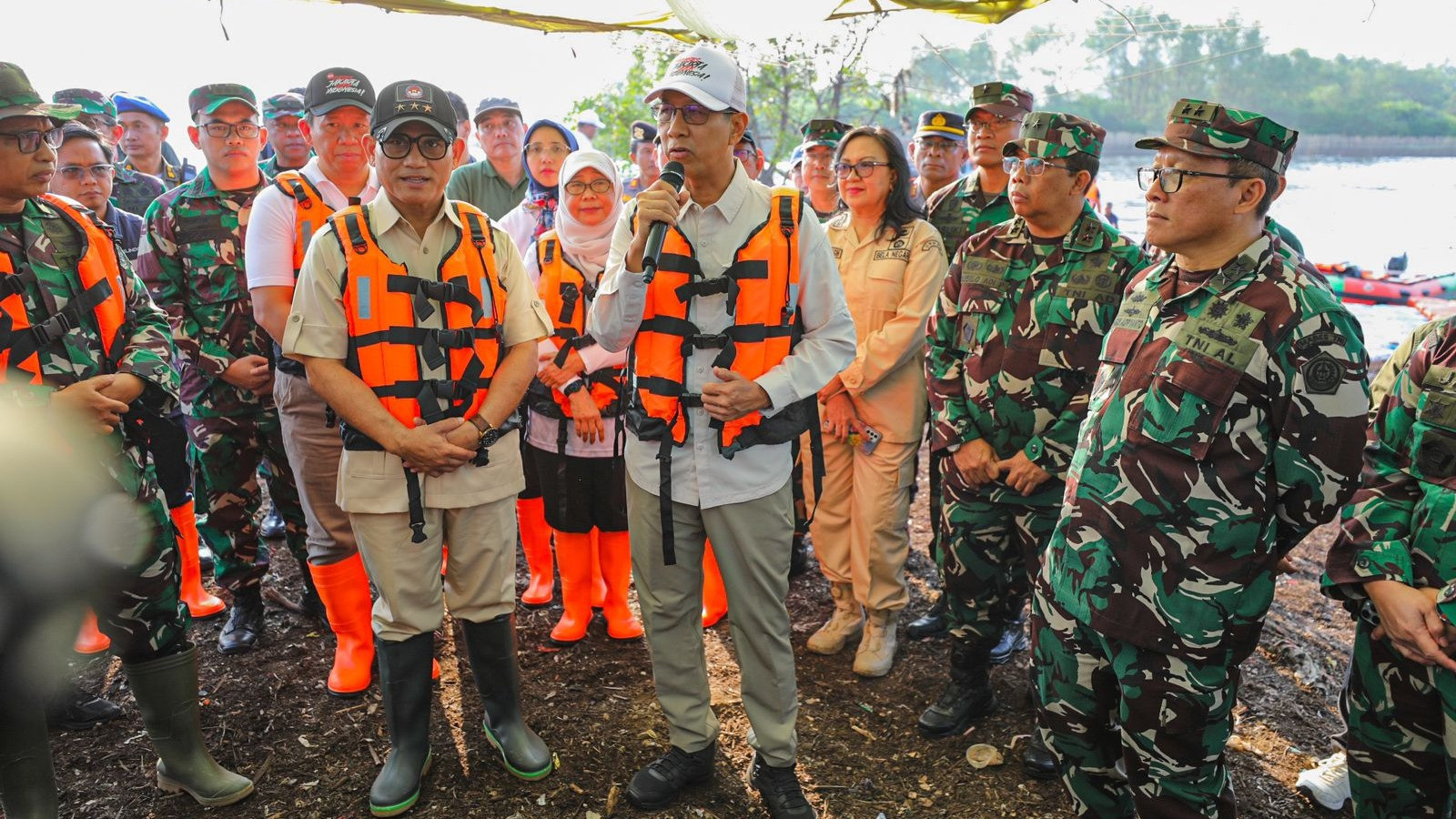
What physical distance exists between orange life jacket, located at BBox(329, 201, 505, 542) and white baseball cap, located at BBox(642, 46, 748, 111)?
3.22ft

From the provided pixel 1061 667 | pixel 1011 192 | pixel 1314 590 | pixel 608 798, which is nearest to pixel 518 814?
pixel 608 798

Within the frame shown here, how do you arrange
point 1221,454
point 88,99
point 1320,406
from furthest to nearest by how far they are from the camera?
point 88,99, point 1221,454, point 1320,406

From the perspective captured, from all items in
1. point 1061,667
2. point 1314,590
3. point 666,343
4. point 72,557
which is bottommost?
point 1314,590

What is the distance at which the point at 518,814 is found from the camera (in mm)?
Result: 3291

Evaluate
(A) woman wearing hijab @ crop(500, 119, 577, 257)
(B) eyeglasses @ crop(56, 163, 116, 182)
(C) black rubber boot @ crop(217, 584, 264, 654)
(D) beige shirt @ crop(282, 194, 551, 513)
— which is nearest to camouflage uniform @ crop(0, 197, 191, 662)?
(D) beige shirt @ crop(282, 194, 551, 513)

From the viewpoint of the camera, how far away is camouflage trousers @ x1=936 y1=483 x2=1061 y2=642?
12.3 feet

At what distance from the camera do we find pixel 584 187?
442 centimetres

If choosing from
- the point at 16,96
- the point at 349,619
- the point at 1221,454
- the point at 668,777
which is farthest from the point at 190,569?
the point at 1221,454

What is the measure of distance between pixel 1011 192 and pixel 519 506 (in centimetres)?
307

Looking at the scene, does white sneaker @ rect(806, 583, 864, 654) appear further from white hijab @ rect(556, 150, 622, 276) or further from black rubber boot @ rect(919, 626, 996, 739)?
white hijab @ rect(556, 150, 622, 276)

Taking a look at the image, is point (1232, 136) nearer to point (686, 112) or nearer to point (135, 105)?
point (686, 112)

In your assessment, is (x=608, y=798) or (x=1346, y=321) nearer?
(x=1346, y=321)

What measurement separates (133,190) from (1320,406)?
7.51m

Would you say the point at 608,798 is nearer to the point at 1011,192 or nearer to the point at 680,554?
the point at 680,554
